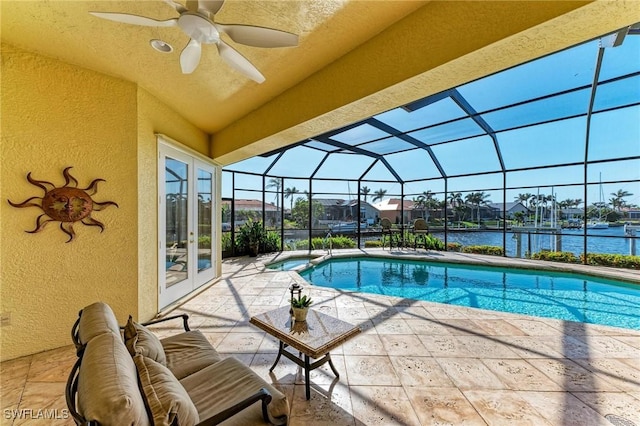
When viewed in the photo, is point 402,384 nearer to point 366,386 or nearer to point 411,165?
point 366,386

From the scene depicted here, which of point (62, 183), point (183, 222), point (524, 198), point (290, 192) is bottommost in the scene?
point (183, 222)

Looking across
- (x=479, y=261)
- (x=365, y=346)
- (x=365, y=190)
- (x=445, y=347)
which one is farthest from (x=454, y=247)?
(x=365, y=346)

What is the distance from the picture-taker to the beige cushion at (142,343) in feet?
4.73

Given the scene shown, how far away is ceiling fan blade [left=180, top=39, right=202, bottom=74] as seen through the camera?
1867 millimetres

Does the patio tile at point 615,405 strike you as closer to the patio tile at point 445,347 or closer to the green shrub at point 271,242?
the patio tile at point 445,347

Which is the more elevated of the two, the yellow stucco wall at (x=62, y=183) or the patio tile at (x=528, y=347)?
the yellow stucco wall at (x=62, y=183)

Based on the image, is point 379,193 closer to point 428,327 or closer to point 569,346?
point 428,327

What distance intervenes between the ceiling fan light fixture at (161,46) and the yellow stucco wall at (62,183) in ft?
3.83

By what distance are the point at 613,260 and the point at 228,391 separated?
384 inches

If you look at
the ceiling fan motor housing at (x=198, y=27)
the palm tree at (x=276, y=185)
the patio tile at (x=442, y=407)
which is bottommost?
the patio tile at (x=442, y=407)

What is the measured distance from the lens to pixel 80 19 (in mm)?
2051

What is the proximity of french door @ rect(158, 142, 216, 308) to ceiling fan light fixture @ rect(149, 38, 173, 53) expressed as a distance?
5.28ft

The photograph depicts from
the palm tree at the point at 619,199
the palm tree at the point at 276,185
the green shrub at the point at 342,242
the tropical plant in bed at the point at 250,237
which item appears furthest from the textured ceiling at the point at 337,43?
the palm tree at the point at 619,199

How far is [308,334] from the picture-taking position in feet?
6.77
